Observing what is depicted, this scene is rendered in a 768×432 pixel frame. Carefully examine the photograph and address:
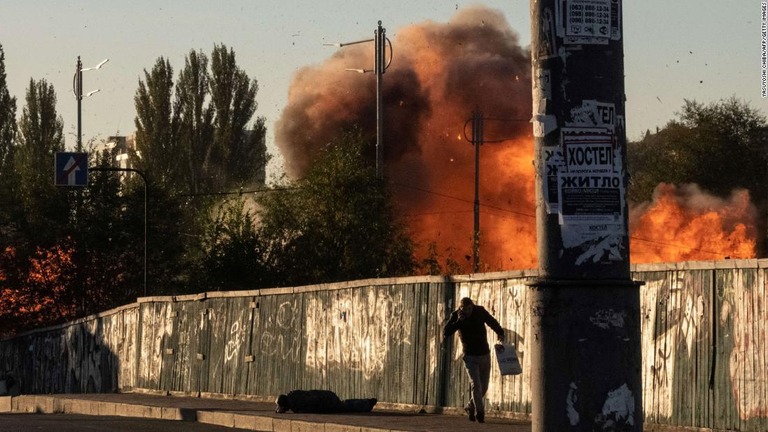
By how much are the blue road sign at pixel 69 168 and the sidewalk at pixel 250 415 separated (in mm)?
14868

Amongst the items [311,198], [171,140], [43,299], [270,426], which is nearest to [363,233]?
[311,198]

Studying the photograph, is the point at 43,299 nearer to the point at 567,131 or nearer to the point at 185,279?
the point at 185,279

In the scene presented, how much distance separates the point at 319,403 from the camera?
65.5 feet

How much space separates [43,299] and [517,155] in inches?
959

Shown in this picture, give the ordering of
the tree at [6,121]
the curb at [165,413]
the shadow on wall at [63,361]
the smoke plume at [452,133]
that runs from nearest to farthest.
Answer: the curb at [165,413]
the shadow on wall at [63,361]
the smoke plume at [452,133]
the tree at [6,121]

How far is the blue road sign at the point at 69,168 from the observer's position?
44531mm

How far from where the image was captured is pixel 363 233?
5856cm

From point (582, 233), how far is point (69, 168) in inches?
1607

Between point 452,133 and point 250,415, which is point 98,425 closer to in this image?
point 250,415

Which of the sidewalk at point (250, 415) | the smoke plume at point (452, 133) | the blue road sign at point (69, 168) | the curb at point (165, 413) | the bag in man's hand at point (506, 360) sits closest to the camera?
the bag in man's hand at point (506, 360)

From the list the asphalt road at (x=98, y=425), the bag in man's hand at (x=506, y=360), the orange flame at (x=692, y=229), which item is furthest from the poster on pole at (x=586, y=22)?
the orange flame at (x=692, y=229)

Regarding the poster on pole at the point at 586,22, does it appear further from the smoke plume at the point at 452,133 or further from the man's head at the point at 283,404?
the smoke plume at the point at 452,133

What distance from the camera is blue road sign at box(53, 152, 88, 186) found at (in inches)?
1753

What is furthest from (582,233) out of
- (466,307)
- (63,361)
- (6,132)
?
(6,132)
